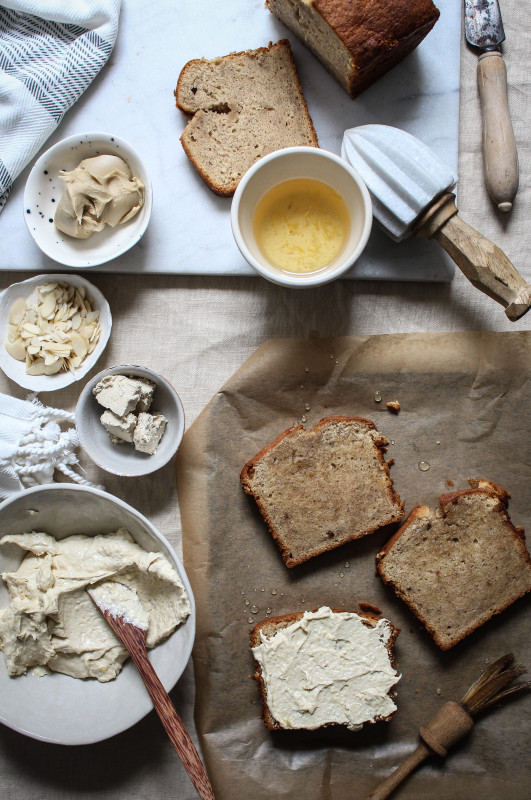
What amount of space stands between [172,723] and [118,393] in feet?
A: 3.61

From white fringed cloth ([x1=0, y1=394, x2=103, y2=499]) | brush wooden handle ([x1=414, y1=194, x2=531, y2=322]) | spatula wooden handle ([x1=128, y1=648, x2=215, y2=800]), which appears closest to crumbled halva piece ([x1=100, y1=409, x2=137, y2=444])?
white fringed cloth ([x1=0, y1=394, x2=103, y2=499])

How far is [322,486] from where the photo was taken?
2.27 m

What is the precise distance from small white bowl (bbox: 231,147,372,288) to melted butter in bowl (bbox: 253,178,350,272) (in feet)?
0.08

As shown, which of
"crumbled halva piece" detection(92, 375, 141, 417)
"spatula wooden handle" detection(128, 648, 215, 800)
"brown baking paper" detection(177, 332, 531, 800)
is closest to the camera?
"spatula wooden handle" detection(128, 648, 215, 800)

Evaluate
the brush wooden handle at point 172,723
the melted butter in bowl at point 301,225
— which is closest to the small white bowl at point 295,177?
the melted butter in bowl at point 301,225

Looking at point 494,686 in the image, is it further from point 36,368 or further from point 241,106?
point 241,106

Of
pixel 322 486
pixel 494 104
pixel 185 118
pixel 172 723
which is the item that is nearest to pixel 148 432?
pixel 322 486

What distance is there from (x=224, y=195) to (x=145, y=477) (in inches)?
43.6

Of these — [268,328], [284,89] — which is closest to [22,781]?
[268,328]

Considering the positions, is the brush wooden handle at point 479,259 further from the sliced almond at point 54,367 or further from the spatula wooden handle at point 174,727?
the spatula wooden handle at point 174,727

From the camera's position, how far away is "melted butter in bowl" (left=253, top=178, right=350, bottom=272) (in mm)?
2195

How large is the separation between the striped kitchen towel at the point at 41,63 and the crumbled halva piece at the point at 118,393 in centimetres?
84

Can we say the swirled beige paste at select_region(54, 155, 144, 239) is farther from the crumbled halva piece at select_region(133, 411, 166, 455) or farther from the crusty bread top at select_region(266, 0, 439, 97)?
the crusty bread top at select_region(266, 0, 439, 97)

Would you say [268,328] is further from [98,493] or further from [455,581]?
Result: [455,581]
